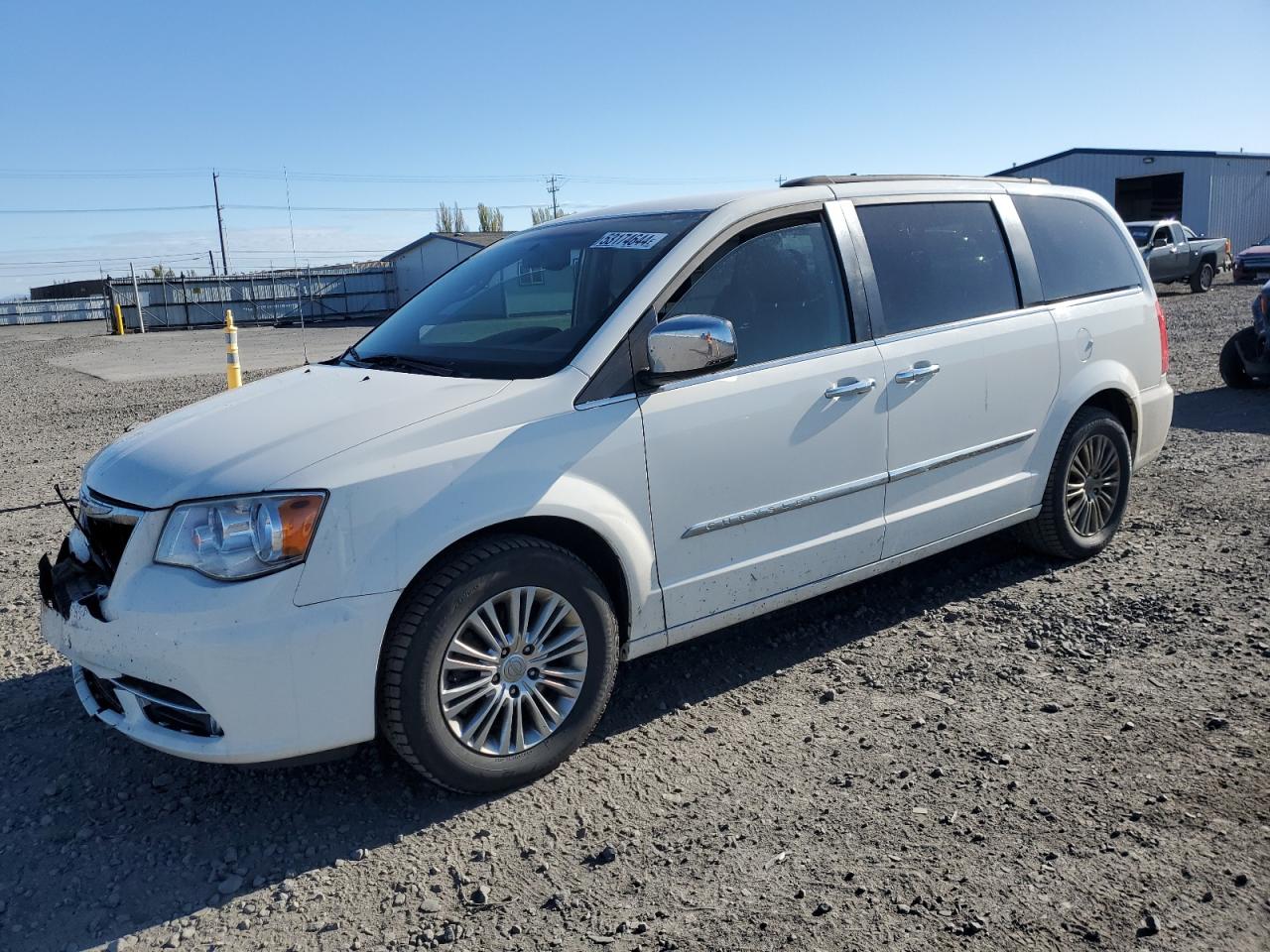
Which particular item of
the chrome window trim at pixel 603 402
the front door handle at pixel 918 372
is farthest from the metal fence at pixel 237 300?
the chrome window trim at pixel 603 402

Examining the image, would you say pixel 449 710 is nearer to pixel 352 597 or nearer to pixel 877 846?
pixel 352 597

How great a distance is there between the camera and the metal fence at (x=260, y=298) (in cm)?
4259

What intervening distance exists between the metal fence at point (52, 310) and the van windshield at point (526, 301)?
5401cm

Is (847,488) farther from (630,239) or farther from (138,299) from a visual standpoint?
(138,299)

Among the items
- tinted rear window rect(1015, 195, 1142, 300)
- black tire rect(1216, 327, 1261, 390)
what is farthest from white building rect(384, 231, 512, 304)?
tinted rear window rect(1015, 195, 1142, 300)

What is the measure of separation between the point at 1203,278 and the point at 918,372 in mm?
25749

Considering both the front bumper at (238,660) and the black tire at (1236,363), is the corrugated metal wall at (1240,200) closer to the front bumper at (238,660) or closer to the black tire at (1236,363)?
the black tire at (1236,363)

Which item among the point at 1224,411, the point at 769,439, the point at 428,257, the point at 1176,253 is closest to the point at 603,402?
the point at 769,439

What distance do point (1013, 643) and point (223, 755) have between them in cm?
311

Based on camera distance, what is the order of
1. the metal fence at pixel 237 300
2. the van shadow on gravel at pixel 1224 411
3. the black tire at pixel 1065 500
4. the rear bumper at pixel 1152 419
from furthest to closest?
the metal fence at pixel 237 300
the van shadow on gravel at pixel 1224 411
the rear bumper at pixel 1152 419
the black tire at pixel 1065 500

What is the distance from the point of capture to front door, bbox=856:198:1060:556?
4.22 meters

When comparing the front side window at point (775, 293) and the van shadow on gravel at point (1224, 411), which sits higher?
the front side window at point (775, 293)

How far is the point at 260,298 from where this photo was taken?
46062 millimetres

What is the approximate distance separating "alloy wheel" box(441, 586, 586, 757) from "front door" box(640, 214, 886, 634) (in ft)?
1.45
